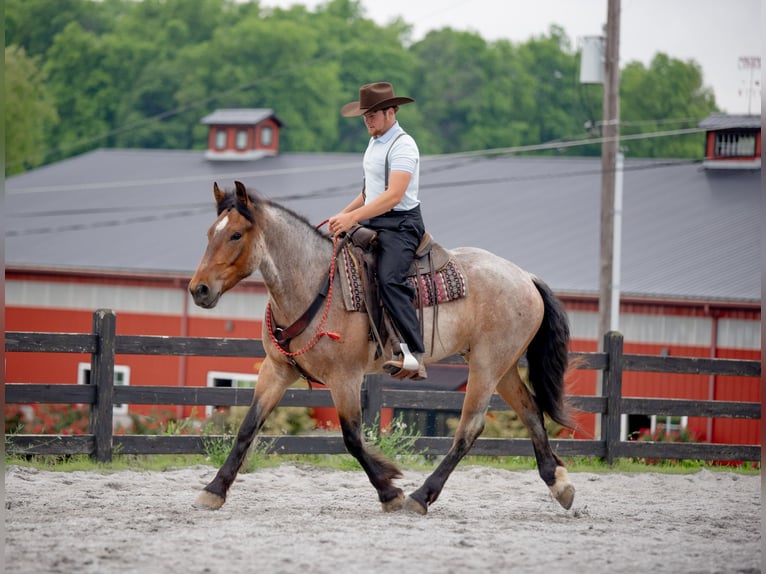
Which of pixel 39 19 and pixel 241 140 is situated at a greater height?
pixel 39 19

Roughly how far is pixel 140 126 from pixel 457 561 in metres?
50.4

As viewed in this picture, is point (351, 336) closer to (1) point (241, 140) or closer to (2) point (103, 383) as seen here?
(2) point (103, 383)

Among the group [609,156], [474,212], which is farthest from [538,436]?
[474,212]

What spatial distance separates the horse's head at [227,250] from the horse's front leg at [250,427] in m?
0.69

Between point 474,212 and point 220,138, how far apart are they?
34.9 feet

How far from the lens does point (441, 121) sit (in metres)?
58.5

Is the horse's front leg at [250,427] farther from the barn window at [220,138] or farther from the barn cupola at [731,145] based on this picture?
the barn window at [220,138]

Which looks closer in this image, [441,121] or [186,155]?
[186,155]

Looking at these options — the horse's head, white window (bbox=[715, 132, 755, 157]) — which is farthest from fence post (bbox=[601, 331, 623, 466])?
white window (bbox=[715, 132, 755, 157])

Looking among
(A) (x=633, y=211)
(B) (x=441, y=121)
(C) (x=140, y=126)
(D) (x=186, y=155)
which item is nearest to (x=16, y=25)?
(C) (x=140, y=126)

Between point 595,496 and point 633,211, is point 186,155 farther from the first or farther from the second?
point 595,496

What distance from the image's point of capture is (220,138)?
113ft

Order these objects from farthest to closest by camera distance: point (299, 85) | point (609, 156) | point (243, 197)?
1. point (299, 85)
2. point (609, 156)
3. point (243, 197)

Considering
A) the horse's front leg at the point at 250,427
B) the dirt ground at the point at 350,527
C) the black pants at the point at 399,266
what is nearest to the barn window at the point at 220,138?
the dirt ground at the point at 350,527
